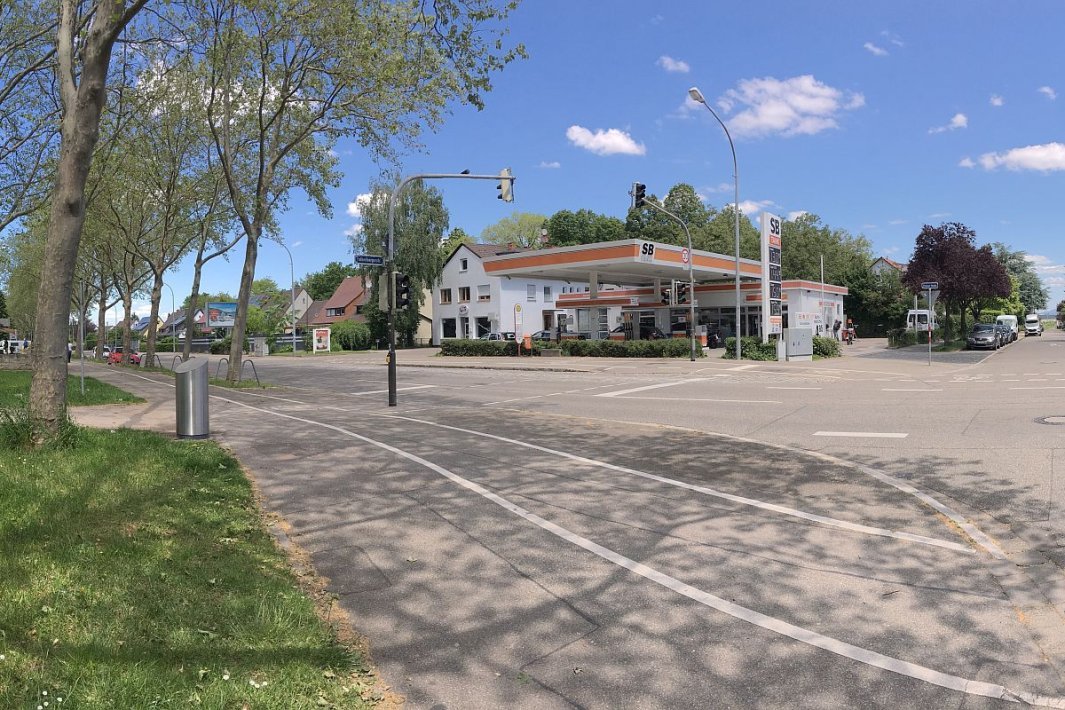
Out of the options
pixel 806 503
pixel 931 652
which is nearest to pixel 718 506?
pixel 806 503

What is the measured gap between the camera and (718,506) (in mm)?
6359

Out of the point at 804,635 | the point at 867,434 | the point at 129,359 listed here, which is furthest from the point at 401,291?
the point at 129,359

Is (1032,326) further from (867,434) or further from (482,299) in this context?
(867,434)

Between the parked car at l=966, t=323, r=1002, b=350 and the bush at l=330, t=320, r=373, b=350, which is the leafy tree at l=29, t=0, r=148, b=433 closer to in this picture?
the parked car at l=966, t=323, r=1002, b=350

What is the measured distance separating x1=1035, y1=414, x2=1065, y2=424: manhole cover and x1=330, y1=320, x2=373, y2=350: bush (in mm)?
57613

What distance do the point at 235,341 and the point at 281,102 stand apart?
6989 millimetres

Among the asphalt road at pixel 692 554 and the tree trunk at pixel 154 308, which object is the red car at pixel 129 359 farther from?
the asphalt road at pixel 692 554

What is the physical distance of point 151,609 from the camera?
140 inches

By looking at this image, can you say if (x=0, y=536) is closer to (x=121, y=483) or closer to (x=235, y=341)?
(x=121, y=483)

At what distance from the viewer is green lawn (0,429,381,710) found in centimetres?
288

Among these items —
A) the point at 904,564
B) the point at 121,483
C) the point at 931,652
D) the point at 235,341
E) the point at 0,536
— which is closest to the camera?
the point at 931,652

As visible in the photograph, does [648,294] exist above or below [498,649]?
above

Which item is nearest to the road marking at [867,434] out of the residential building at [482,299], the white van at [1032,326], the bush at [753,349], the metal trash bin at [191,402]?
the metal trash bin at [191,402]

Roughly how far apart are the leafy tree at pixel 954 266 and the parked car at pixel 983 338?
5.08 ft
